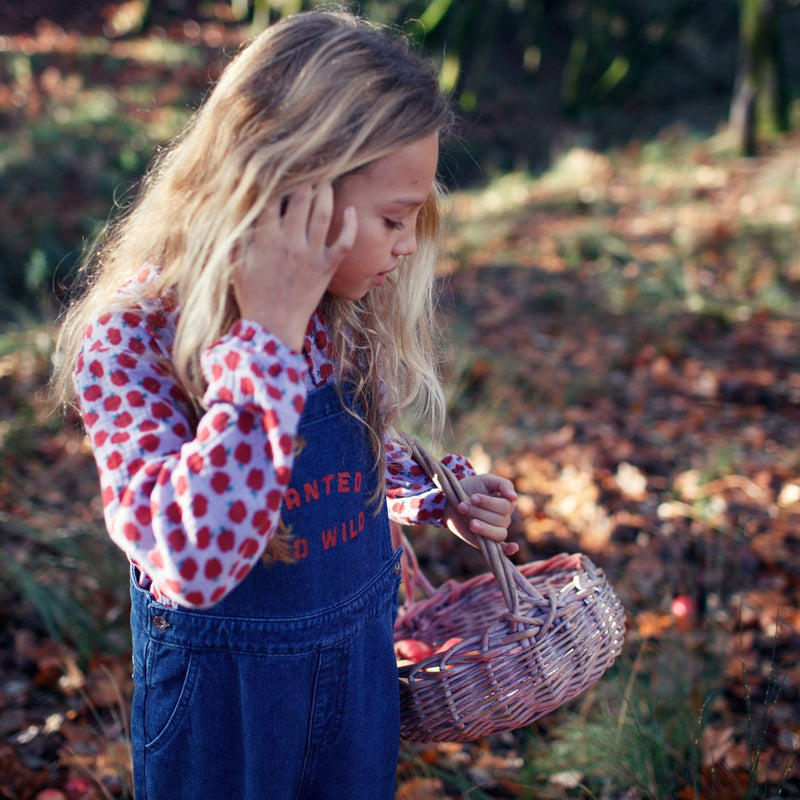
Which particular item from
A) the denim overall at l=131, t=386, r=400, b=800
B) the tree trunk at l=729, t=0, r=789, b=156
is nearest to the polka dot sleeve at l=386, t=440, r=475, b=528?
the denim overall at l=131, t=386, r=400, b=800

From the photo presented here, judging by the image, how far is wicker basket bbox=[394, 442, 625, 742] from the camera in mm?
1540

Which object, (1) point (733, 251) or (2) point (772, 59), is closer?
(1) point (733, 251)

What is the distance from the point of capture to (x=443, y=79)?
949 centimetres

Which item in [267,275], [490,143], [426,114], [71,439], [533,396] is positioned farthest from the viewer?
[490,143]

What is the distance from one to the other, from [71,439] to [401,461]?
9.65 feet

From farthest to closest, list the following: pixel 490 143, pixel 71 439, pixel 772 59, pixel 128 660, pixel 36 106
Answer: pixel 490 143
pixel 36 106
pixel 772 59
pixel 71 439
pixel 128 660

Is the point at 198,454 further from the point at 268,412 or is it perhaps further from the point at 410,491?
the point at 410,491

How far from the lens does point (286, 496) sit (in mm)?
1331

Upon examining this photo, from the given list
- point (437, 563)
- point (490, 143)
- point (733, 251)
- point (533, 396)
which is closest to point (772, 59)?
point (733, 251)

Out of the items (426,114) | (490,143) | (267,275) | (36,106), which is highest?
(426,114)

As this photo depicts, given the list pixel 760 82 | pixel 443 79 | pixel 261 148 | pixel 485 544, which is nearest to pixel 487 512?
pixel 485 544

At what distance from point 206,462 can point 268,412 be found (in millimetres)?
104

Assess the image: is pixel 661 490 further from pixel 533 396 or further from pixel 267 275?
pixel 267 275

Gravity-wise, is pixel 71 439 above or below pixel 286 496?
below
